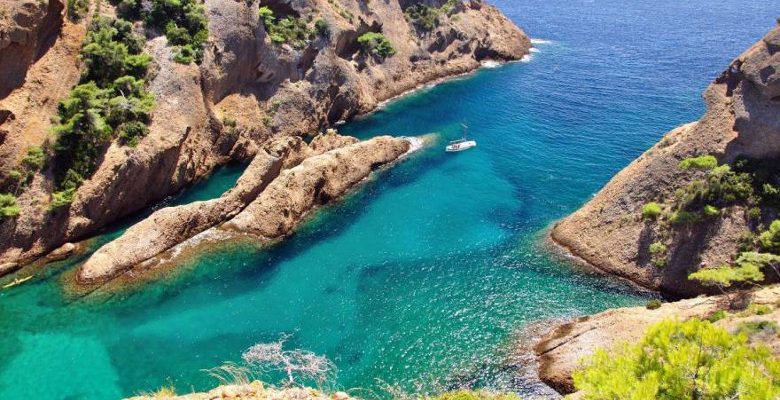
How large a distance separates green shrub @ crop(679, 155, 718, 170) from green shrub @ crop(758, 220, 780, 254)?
265 inches

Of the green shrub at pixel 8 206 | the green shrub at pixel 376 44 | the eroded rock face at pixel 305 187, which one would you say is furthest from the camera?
the green shrub at pixel 376 44

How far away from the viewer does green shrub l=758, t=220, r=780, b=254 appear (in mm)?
41781

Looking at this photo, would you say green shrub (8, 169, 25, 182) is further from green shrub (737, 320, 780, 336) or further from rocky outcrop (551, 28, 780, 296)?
green shrub (737, 320, 780, 336)

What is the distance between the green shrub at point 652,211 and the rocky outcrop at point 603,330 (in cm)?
1010

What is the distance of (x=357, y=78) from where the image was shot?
8906cm

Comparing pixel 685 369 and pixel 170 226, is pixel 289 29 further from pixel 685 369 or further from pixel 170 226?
pixel 685 369

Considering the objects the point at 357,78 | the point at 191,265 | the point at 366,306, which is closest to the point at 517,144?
the point at 357,78

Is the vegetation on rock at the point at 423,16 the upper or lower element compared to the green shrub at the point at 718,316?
upper

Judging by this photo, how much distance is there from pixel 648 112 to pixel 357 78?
150 feet

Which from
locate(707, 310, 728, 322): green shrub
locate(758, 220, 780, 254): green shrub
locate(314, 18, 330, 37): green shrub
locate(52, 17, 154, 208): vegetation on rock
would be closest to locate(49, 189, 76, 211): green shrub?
locate(52, 17, 154, 208): vegetation on rock

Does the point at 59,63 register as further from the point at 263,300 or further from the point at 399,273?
the point at 399,273

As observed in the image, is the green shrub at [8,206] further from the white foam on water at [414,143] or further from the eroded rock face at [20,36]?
the white foam on water at [414,143]

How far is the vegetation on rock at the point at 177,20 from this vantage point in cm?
6266

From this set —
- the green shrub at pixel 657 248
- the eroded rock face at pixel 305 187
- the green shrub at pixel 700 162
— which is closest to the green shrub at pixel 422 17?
the eroded rock face at pixel 305 187
